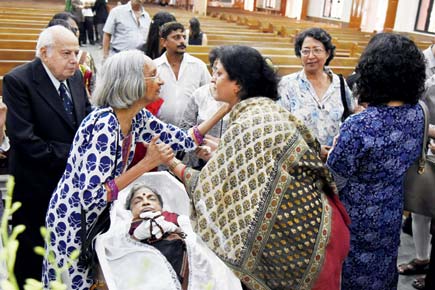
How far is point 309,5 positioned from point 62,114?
649 inches

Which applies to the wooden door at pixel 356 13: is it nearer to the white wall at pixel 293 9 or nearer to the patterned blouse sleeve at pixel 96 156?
the white wall at pixel 293 9

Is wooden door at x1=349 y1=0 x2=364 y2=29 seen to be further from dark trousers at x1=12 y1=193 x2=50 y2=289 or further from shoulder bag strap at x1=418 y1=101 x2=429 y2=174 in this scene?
dark trousers at x1=12 y1=193 x2=50 y2=289

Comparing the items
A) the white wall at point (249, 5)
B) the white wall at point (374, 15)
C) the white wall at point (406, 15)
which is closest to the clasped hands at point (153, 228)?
the white wall at point (406, 15)

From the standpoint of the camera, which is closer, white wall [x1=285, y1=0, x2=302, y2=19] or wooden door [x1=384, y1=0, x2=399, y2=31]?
wooden door [x1=384, y1=0, x2=399, y2=31]

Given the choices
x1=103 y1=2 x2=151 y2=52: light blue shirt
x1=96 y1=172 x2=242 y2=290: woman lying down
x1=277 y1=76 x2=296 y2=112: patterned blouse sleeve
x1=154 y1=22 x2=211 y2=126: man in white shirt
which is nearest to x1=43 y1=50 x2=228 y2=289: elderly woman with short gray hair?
x1=96 y1=172 x2=242 y2=290: woman lying down

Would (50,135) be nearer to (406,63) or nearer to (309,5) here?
(406,63)

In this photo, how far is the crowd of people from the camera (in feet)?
5.55

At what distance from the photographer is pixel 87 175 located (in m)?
1.74

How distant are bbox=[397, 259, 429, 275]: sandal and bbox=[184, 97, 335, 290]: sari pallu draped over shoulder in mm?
1565

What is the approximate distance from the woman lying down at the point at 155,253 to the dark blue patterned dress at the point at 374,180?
0.63 m

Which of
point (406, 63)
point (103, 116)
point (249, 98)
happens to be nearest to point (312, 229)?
point (249, 98)

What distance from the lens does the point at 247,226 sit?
168 cm

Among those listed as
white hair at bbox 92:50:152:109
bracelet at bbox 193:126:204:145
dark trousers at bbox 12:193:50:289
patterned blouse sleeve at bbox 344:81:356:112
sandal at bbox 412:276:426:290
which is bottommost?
sandal at bbox 412:276:426:290

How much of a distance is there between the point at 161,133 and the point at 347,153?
817mm
